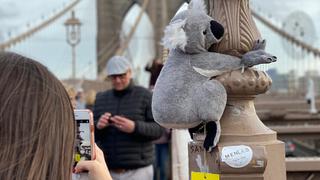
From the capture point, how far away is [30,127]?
4.09 feet

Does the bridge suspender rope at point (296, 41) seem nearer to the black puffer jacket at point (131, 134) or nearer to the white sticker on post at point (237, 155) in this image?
the black puffer jacket at point (131, 134)

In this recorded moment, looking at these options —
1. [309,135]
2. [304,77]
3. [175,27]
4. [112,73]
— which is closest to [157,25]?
[304,77]

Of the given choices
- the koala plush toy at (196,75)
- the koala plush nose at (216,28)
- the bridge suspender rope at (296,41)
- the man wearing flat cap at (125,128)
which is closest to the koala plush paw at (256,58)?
the koala plush toy at (196,75)

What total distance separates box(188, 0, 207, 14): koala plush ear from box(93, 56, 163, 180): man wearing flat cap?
74.8 inches

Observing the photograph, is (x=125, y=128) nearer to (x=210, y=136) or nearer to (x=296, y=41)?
(x=210, y=136)

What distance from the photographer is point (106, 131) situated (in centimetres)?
416

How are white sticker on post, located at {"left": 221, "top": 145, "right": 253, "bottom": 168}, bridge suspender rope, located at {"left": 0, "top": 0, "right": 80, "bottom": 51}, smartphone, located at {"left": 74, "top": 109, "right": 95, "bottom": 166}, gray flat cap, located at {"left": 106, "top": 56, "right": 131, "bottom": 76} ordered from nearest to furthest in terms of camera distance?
smartphone, located at {"left": 74, "top": 109, "right": 95, "bottom": 166}, white sticker on post, located at {"left": 221, "top": 145, "right": 253, "bottom": 168}, gray flat cap, located at {"left": 106, "top": 56, "right": 131, "bottom": 76}, bridge suspender rope, located at {"left": 0, "top": 0, "right": 80, "bottom": 51}

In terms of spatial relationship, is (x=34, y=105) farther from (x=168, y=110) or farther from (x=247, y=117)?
(x=247, y=117)

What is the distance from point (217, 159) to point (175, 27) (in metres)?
0.44

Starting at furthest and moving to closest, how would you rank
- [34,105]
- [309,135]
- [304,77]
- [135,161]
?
1. [304,77]
2. [309,135]
3. [135,161]
4. [34,105]

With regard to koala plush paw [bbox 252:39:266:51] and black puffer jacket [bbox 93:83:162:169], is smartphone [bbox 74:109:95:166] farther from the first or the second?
black puffer jacket [bbox 93:83:162:169]

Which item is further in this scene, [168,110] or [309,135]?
[309,135]

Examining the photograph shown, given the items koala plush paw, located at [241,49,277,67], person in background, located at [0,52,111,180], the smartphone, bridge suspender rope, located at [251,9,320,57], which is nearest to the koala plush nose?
koala plush paw, located at [241,49,277,67]

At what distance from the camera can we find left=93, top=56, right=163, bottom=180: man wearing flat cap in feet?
13.4
